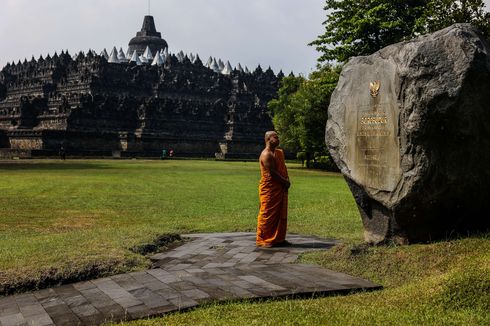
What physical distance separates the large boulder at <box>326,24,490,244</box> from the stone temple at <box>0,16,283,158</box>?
126 feet

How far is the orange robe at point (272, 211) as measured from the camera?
7.96 meters

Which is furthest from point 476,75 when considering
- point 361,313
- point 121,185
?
point 121,185

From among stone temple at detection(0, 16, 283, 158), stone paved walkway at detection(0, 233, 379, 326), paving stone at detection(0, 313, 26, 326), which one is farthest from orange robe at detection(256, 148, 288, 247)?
stone temple at detection(0, 16, 283, 158)

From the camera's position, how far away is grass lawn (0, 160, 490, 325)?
458 cm

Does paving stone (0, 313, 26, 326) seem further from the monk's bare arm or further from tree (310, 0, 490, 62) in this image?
tree (310, 0, 490, 62)

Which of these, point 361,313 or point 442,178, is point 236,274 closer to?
point 361,313

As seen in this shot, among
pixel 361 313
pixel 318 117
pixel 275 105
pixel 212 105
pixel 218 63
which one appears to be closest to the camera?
pixel 361 313

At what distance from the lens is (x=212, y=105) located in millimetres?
61719

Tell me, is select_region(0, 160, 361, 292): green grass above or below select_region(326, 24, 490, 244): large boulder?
below

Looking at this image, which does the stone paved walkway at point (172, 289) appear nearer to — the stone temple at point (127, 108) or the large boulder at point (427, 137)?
the large boulder at point (427, 137)

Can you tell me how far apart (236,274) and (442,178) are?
2762 millimetres

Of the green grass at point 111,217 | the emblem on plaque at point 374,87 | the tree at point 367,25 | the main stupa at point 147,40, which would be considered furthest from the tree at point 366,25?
the main stupa at point 147,40

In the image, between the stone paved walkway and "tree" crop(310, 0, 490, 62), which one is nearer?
the stone paved walkway

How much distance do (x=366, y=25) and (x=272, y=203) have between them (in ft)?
68.3
